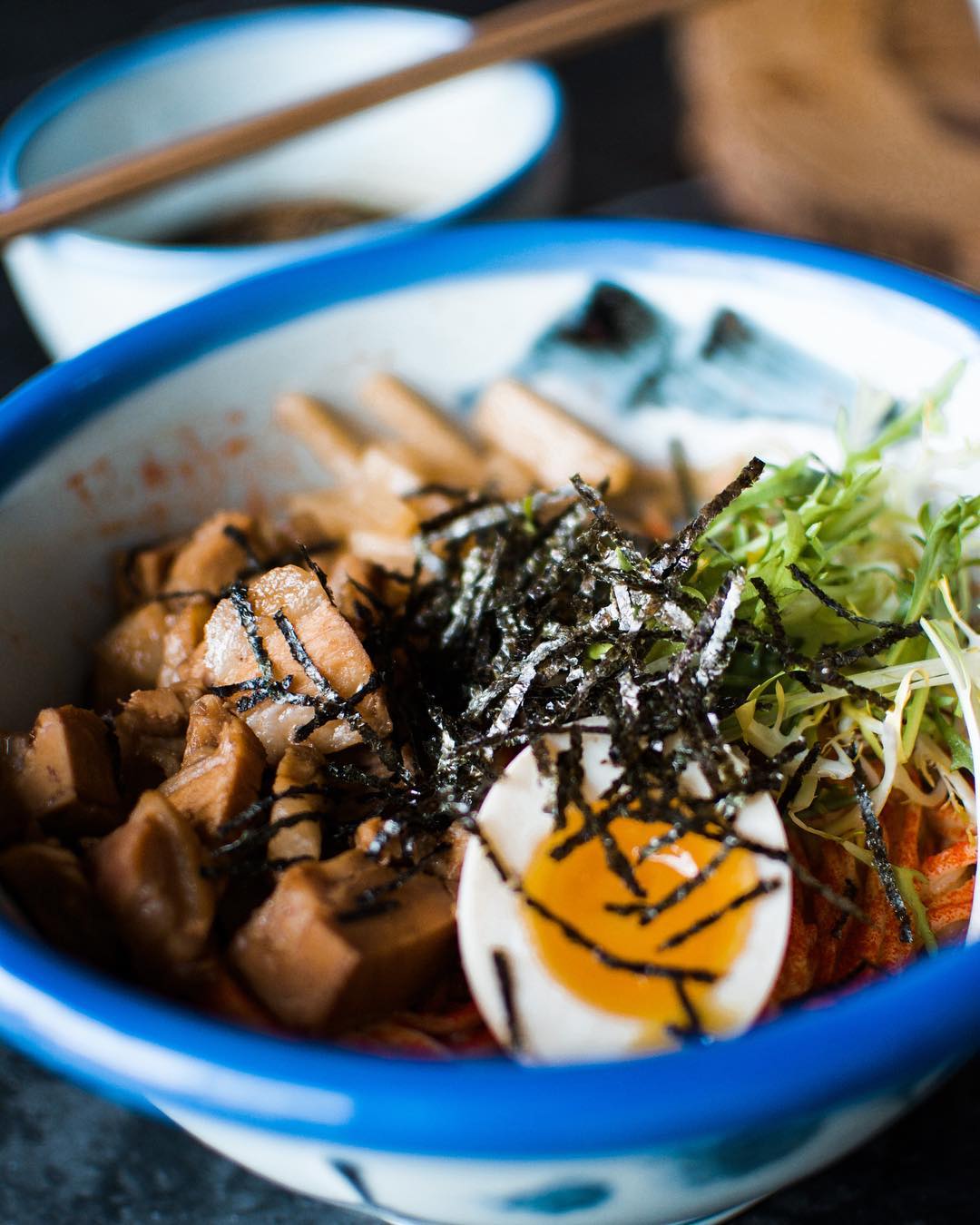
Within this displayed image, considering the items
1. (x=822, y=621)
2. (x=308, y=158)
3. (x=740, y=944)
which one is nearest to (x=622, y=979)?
(x=740, y=944)

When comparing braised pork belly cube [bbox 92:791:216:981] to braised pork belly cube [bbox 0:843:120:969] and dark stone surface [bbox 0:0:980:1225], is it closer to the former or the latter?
braised pork belly cube [bbox 0:843:120:969]

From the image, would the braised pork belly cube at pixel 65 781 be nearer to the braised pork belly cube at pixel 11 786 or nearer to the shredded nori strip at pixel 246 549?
the braised pork belly cube at pixel 11 786

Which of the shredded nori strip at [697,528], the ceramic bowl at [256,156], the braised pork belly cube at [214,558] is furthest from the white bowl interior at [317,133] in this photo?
the shredded nori strip at [697,528]

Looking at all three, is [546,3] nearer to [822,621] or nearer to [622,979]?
[822,621]

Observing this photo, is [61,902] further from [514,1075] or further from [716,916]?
[716,916]

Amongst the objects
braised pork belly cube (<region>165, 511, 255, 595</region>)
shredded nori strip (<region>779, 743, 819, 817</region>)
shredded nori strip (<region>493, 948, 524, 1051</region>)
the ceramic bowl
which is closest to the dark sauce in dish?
the ceramic bowl

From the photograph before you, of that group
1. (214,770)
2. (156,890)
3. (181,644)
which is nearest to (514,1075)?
(156,890)
